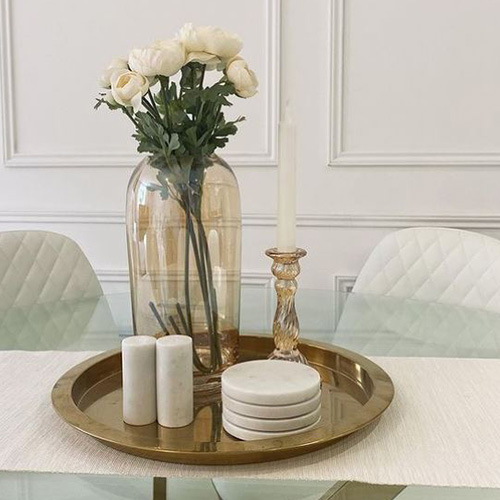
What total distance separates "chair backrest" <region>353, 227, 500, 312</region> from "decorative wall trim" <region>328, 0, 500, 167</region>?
0.25m

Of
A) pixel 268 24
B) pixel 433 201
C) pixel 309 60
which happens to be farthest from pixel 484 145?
pixel 268 24

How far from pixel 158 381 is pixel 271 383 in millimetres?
119

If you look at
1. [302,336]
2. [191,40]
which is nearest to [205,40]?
[191,40]

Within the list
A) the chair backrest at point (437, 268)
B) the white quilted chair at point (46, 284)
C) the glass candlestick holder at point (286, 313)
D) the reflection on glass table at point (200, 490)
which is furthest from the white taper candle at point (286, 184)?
the chair backrest at point (437, 268)

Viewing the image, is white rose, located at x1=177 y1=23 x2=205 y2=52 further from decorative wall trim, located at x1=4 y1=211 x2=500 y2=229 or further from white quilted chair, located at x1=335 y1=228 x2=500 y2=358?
decorative wall trim, located at x1=4 y1=211 x2=500 y2=229

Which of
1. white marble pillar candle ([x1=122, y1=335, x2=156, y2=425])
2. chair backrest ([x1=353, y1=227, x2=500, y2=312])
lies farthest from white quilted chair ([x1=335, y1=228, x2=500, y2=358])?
white marble pillar candle ([x1=122, y1=335, x2=156, y2=425])

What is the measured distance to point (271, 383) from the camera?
728 mm

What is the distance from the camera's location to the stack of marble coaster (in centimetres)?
70

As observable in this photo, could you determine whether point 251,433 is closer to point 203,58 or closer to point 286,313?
point 286,313

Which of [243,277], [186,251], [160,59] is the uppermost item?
[160,59]

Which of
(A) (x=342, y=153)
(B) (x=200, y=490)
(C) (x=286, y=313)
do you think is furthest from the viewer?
(A) (x=342, y=153)

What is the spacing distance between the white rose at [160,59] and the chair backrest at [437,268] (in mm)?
968

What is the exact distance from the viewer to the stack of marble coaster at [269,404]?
704 millimetres

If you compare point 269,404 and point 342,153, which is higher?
point 342,153
